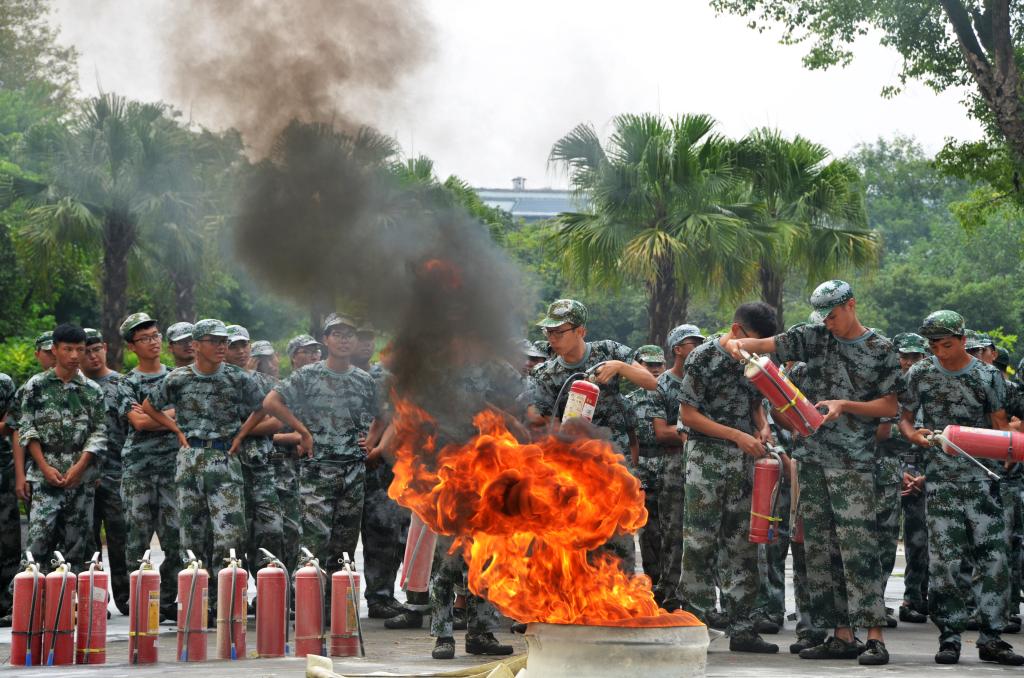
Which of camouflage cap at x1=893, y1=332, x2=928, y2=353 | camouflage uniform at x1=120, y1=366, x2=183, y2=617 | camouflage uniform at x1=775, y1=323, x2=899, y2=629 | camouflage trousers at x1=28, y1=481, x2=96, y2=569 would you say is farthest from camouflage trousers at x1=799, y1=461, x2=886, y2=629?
camouflage trousers at x1=28, y1=481, x2=96, y2=569

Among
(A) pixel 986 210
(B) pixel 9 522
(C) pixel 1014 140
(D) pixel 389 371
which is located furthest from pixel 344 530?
(A) pixel 986 210

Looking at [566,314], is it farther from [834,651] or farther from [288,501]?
[288,501]

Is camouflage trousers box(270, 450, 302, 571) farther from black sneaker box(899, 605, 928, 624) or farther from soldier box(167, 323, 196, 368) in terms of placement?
black sneaker box(899, 605, 928, 624)

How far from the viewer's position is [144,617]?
813 centimetres

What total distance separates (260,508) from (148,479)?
941 mm

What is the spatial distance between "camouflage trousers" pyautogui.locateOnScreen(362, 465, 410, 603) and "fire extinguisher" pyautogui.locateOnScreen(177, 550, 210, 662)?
2586 millimetres

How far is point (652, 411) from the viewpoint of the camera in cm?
1093

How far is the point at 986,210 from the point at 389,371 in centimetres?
1898

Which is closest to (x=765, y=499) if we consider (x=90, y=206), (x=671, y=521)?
(x=671, y=521)

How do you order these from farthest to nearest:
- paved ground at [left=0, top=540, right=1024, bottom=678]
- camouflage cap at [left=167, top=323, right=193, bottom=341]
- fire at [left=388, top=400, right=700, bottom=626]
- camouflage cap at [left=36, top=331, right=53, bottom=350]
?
camouflage cap at [left=36, top=331, right=53, bottom=350] < camouflage cap at [left=167, top=323, right=193, bottom=341] < paved ground at [left=0, top=540, right=1024, bottom=678] < fire at [left=388, top=400, right=700, bottom=626]

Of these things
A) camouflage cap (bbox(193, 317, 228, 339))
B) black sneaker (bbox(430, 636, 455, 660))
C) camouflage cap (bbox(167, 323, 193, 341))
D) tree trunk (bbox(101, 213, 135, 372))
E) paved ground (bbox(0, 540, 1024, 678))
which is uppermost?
tree trunk (bbox(101, 213, 135, 372))

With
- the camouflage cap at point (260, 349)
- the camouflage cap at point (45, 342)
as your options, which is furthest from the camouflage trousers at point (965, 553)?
the camouflage cap at point (45, 342)

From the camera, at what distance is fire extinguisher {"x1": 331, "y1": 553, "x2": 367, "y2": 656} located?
27.1 feet

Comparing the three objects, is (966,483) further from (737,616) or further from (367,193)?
(367,193)
